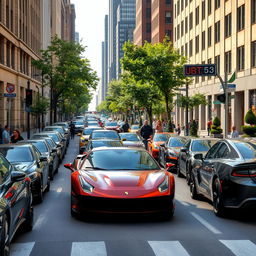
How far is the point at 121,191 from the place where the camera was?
27.4 ft

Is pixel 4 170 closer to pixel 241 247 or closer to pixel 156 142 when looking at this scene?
pixel 241 247

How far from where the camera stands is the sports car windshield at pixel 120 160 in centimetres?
971

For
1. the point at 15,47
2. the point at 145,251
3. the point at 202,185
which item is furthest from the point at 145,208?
the point at 15,47

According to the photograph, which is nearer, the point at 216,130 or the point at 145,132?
the point at 145,132

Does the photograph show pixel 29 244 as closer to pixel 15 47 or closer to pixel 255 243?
pixel 255 243

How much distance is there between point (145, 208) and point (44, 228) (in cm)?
177

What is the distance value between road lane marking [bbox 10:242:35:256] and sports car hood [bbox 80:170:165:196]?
180 cm

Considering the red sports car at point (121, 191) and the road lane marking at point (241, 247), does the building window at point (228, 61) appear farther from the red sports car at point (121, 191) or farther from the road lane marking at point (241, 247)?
the road lane marking at point (241, 247)

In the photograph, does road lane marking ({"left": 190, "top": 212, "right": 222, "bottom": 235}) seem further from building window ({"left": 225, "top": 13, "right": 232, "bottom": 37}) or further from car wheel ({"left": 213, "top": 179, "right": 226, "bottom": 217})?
building window ({"left": 225, "top": 13, "right": 232, "bottom": 37})

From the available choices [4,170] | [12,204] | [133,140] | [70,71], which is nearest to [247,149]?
[4,170]

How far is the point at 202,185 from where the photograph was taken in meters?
10.8

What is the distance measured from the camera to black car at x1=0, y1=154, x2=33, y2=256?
5.60 m

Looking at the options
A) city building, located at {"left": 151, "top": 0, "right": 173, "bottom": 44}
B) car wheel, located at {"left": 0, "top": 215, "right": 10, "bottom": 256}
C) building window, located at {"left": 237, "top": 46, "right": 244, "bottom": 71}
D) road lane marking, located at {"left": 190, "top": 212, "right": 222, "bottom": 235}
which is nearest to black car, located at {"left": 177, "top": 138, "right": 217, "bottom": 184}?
road lane marking, located at {"left": 190, "top": 212, "right": 222, "bottom": 235}

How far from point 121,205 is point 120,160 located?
6.06 ft
